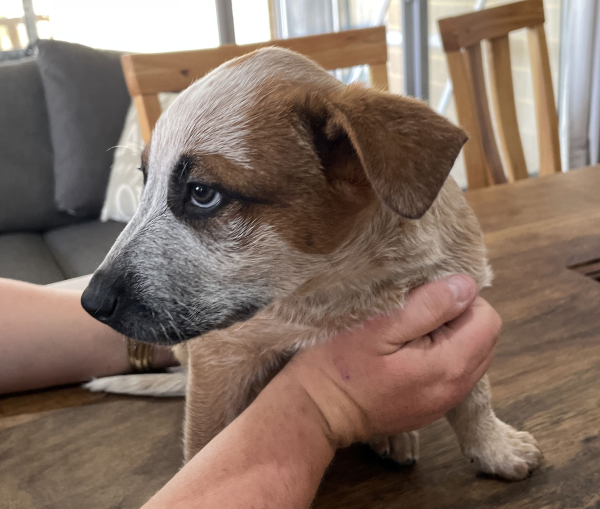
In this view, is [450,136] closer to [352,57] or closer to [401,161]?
[401,161]

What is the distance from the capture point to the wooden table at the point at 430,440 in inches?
26.2

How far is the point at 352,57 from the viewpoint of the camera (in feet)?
6.05

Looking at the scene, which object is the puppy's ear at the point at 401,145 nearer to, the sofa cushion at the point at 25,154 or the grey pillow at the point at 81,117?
the grey pillow at the point at 81,117

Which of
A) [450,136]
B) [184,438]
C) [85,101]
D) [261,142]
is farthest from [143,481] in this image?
[85,101]

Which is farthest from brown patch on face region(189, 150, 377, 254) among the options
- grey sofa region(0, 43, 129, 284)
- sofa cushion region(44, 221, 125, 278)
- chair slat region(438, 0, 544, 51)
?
grey sofa region(0, 43, 129, 284)

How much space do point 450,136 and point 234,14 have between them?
2.95 meters

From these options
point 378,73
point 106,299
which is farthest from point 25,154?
point 106,299

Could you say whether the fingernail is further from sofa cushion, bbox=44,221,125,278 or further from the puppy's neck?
sofa cushion, bbox=44,221,125,278

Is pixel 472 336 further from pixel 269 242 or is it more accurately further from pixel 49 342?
pixel 49 342

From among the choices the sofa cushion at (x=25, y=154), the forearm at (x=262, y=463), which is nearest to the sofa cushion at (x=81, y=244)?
the sofa cushion at (x=25, y=154)

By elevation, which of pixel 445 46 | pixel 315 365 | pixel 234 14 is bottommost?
pixel 315 365

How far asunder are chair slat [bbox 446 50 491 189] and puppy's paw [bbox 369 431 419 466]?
1378 millimetres

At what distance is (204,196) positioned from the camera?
0.73 metres

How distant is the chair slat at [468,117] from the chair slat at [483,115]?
0.03m
